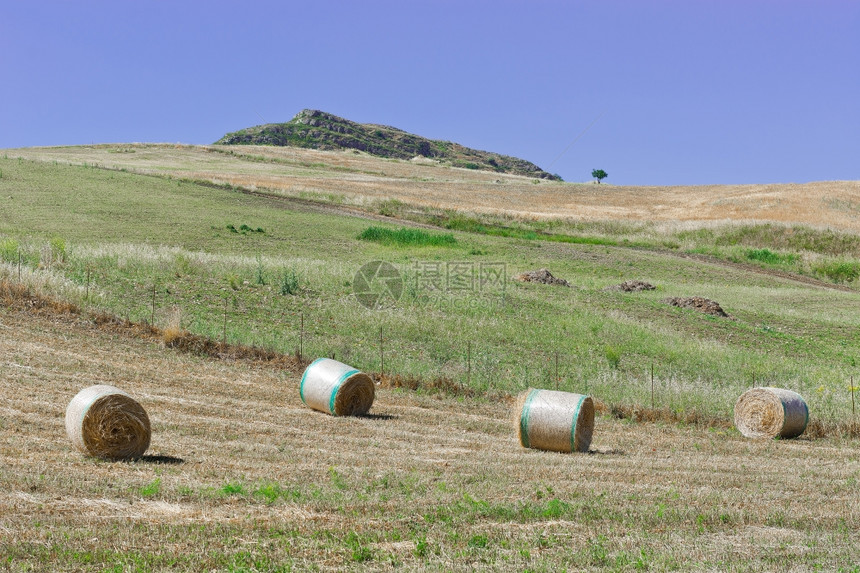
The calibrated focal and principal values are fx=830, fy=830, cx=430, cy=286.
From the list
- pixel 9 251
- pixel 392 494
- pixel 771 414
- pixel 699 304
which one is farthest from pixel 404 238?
pixel 392 494

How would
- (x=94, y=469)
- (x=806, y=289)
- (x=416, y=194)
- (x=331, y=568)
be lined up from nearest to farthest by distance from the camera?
(x=331, y=568) < (x=94, y=469) < (x=806, y=289) < (x=416, y=194)

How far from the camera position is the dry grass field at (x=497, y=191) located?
71500mm

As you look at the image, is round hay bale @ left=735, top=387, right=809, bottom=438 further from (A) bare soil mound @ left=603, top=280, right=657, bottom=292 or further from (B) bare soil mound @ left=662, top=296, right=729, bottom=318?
(A) bare soil mound @ left=603, top=280, right=657, bottom=292

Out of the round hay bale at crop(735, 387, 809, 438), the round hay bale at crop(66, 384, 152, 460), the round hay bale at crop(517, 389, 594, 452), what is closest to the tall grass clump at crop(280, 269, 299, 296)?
the round hay bale at crop(517, 389, 594, 452)

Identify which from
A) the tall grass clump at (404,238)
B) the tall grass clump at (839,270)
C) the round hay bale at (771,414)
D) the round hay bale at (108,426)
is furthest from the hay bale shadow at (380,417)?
the tall grass clump at (839,270)

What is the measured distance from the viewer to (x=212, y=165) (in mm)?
96250

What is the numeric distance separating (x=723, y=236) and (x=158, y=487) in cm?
6025

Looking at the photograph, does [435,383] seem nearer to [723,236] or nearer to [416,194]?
[723,236]

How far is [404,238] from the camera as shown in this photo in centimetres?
5275

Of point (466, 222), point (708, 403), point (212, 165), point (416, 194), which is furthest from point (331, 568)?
point (212, 165)

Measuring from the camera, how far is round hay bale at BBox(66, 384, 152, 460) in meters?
12.6

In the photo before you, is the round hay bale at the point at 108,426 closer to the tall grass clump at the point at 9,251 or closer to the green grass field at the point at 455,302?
the green grass field at the point at 455,302

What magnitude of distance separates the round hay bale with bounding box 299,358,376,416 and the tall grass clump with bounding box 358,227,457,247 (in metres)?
33.0

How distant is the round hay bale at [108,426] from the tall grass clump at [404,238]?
38.9 m
